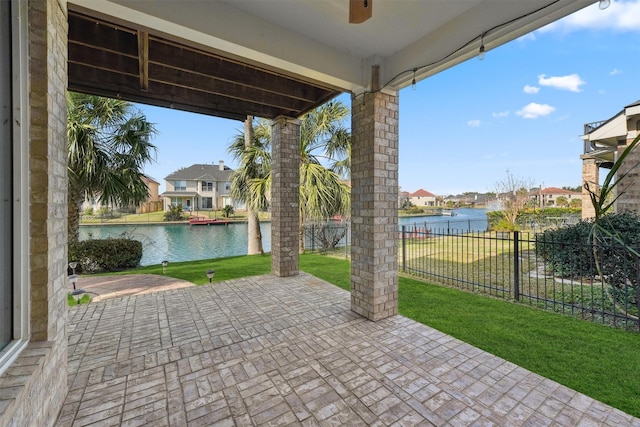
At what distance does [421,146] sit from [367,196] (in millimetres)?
19417

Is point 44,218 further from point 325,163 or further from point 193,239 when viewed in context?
point 193,239

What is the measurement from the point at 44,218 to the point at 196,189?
27841 mm

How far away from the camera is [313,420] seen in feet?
6.14

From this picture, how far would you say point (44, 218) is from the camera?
5.56ft

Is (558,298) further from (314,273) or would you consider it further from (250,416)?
(250,416)

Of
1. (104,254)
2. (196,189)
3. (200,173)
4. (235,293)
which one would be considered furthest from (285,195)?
(200,173)

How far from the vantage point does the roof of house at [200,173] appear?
2693cm

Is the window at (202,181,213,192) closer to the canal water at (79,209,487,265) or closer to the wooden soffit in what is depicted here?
the canal water at (79,209,487,265)

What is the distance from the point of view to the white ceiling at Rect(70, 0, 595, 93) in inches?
89.4

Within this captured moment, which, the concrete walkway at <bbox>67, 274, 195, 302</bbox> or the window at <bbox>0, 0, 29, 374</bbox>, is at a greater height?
the window at <bbox>0, 0, 29, 374</bbox>

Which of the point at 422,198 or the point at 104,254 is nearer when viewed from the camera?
A: the point at 104,254

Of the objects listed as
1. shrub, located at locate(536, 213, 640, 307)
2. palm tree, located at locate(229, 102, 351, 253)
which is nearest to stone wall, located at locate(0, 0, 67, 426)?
shrub, located at locate(536, 213, 640, 307)

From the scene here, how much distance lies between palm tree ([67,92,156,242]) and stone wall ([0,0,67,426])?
5515 millimetres

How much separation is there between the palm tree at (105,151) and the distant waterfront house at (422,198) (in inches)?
1228
